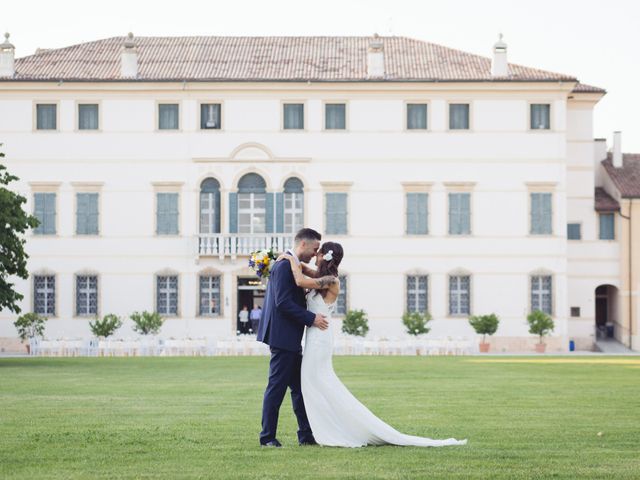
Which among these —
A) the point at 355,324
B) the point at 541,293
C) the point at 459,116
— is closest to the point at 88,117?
the point at 355,324

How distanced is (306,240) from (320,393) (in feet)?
4.72

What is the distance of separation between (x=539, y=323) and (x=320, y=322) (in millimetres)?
36089

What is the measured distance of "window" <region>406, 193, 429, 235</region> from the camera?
4988 centimetres

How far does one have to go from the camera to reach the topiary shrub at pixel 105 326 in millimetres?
48250

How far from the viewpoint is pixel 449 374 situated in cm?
2788

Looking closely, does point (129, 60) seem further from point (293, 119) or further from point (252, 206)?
point (252, 206)

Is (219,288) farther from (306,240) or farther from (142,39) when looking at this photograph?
(306,240)

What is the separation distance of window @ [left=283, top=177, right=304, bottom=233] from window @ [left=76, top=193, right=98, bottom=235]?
6.77 meters

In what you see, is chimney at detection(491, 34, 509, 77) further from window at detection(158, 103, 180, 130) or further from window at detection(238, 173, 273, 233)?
window at detection(158, 103, 180, 130)

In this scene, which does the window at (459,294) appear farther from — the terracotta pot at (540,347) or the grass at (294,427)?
the grass at (294,427)

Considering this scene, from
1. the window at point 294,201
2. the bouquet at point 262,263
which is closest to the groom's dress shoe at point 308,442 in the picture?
the bouquet at point 262,263

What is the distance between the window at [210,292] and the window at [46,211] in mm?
5586

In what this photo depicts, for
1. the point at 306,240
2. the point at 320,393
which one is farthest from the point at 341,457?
the point at 306,240

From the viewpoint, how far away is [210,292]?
163ft
